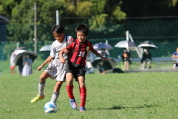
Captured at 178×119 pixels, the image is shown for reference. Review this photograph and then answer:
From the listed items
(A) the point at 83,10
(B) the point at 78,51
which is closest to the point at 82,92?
(B) the point at 78,51

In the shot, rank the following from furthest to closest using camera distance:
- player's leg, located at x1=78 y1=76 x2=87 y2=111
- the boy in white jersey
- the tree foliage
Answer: the tree foliage < the boy in white jersey < player's leg, located at x1=78 y1=76 x2=87 y2=111

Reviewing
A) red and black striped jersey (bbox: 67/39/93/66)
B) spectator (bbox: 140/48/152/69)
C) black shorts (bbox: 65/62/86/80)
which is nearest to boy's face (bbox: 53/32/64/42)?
red and black striped jersey (bbox: 67/39/93/66)

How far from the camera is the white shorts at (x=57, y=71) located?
24.2ft

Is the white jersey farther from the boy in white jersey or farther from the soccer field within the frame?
the soccer field

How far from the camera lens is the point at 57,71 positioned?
24.5 ft

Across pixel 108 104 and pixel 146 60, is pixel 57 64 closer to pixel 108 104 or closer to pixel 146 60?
pixel 108 104

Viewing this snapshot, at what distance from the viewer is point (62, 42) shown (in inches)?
295

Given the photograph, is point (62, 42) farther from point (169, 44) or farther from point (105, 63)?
point (169, 44)

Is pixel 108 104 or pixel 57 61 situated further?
pixel 108 104

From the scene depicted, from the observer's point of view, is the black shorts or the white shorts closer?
the black shorts

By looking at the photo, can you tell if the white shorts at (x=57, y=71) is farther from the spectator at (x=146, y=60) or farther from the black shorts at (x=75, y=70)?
the spectator at (x=146, y=60)

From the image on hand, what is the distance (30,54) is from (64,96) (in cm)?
948

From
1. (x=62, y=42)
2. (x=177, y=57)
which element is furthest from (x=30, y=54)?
(x=62, y=42)

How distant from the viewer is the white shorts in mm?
7371
